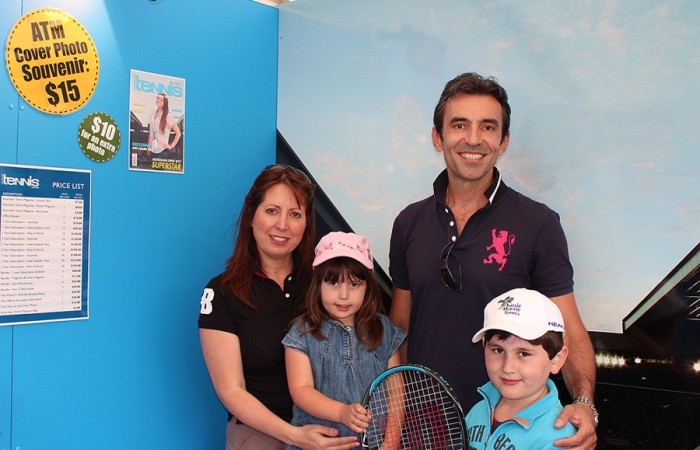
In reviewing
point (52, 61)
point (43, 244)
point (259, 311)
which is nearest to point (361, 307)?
point (259, 311)

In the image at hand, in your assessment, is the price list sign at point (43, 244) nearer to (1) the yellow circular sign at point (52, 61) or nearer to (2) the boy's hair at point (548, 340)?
(1) the yellow circular sign at point (52, 61)

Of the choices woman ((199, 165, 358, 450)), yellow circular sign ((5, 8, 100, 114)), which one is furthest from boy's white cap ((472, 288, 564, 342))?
yellow circular sign ((5, 8, 100, 114))

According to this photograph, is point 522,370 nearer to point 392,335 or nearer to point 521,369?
point 521,369

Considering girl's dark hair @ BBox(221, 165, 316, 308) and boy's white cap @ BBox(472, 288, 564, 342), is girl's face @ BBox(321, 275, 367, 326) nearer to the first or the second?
girl's dark hair @ BBox(221, 165, 316, 308)

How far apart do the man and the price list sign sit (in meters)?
1.32

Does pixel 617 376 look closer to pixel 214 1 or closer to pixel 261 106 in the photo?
pixel 261 106

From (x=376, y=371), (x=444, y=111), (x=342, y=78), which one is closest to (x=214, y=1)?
(x=342, y=78)

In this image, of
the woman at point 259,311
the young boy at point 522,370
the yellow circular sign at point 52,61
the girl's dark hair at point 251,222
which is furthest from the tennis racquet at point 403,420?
the yellow circular sign at point 52,61

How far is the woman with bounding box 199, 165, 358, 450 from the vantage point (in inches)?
87.6

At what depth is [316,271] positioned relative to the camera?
228 cm

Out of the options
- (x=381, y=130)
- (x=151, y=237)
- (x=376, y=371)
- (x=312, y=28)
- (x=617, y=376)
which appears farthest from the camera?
(x=312, y=28)

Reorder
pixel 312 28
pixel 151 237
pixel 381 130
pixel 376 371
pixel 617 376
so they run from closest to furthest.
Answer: pixel 376 371
pixel 617 376
pixel 151 237
pixel 381 130
pixel 312 28

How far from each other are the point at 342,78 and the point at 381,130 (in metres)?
0.36

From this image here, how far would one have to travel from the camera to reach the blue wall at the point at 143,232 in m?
2.45
